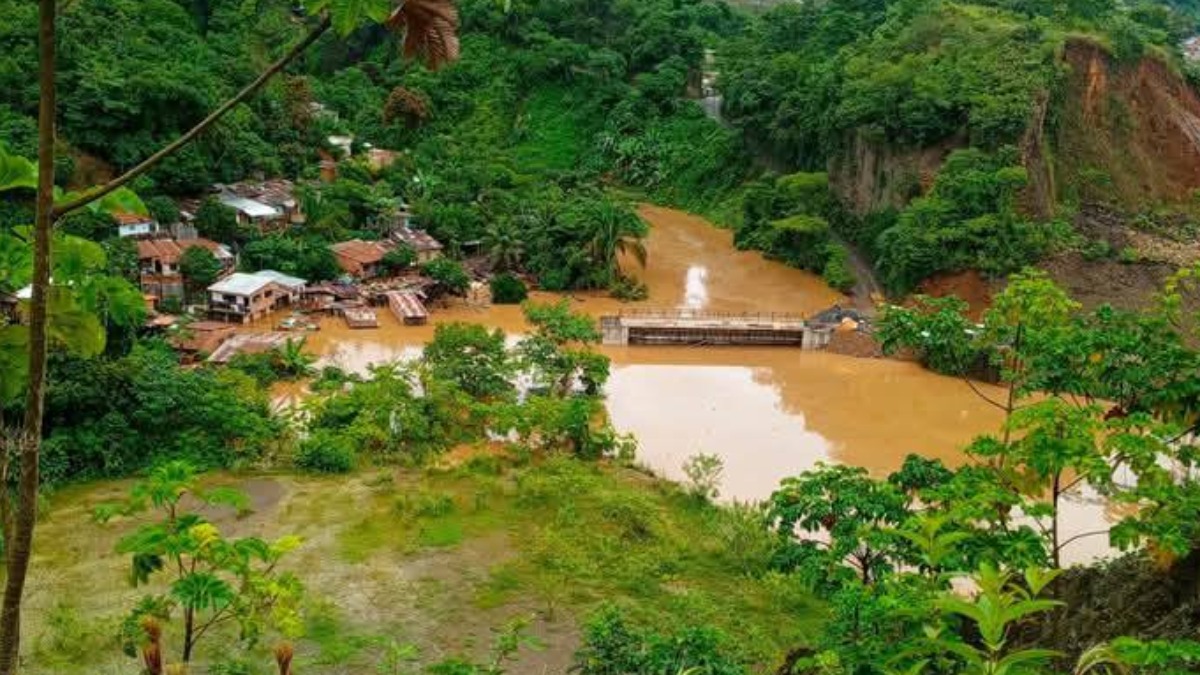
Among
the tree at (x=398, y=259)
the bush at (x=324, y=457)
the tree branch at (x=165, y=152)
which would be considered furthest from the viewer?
the tree at (x=398, y=259)

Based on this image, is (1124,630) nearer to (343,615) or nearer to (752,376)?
(343,615)

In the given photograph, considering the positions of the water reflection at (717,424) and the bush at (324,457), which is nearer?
the bush at (324,457)

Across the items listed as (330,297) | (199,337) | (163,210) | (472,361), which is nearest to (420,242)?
(330,297)

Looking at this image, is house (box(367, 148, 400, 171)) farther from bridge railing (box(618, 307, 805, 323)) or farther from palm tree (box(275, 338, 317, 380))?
palm tree (box(275, 338, 317, 380))

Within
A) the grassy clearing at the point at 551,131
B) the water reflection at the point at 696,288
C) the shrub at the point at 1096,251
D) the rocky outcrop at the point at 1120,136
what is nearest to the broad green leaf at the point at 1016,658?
the water reflection at the point at 696,288

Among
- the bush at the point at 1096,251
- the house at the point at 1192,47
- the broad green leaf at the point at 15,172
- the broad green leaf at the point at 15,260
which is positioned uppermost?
the house at the point at 1192,47

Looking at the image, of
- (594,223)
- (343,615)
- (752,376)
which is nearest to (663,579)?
(343,615)

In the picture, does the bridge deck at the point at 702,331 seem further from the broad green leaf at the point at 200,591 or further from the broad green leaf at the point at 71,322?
the broad green leaf at the point at 71,322
